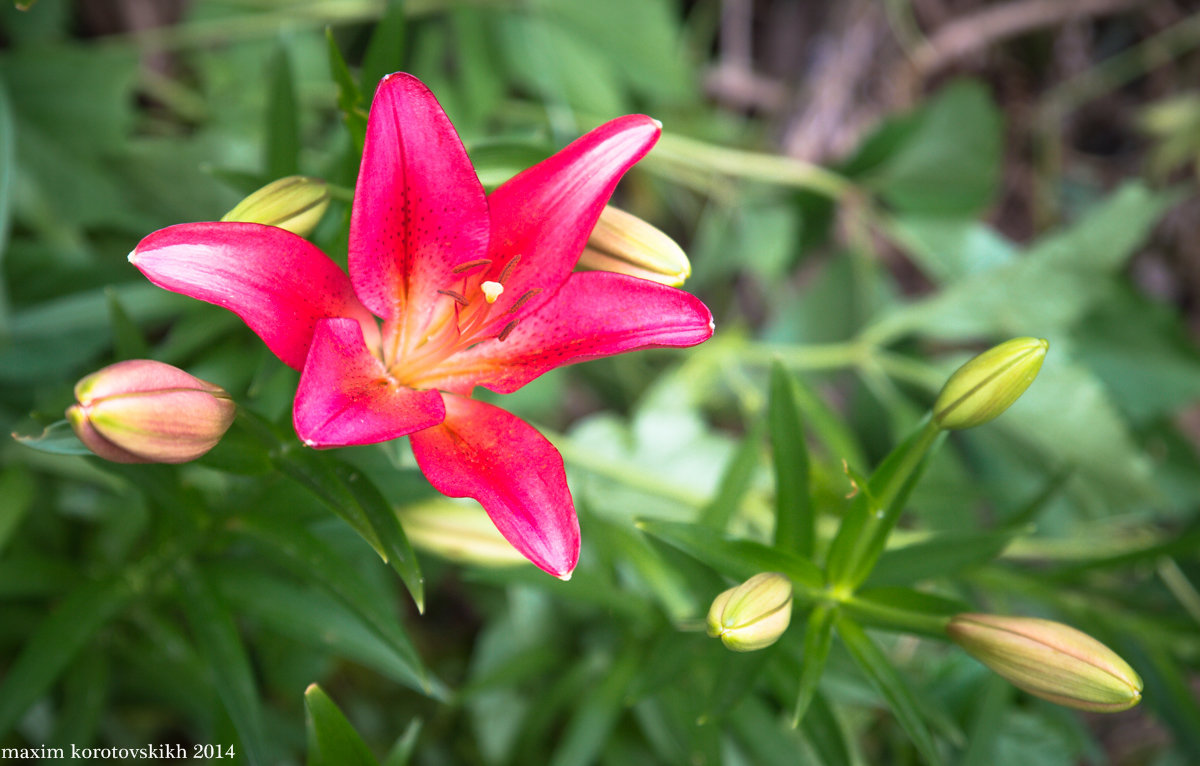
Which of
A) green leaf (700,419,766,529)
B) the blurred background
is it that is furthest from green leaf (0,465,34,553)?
green leaf (700,419,766,529)

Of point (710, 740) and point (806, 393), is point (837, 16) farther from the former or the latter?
point (710, 740)

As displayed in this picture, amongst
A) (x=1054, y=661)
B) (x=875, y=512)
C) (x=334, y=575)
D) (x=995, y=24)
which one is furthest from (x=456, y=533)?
(x=995, y=24)

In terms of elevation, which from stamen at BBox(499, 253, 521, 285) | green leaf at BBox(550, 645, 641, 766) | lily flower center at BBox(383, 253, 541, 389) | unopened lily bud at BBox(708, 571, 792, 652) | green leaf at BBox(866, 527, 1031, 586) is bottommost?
green leaf at BBox(550, 645, 641, 766)

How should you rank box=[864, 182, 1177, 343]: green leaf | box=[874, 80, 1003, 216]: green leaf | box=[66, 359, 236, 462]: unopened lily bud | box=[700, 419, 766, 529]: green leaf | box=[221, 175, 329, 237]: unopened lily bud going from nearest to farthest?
box=[66, 359, 236, 462]: unopened lily bud, box=[221, 175, 329, 237]: unopened lily bud, box=[700, 419, 766, 529]: green leaf, box=[864, 182, 1177, 343]: green leaf, box=[874, 80, 1003, 216]: green leaf

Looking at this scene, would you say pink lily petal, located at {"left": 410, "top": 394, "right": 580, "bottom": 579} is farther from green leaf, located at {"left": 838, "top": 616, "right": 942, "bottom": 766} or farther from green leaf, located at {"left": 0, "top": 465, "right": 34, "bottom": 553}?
green leaf, located at {"left": 0, "top": 465, "right": 34, "bottom": 553}

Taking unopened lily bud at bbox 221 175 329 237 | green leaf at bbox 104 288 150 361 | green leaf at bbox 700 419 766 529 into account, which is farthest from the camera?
green leaf at bbox 700 419 766 529

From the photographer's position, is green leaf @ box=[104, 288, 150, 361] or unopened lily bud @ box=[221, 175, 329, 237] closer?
unopened lily bud @ box=[221, 175, 329, 237]

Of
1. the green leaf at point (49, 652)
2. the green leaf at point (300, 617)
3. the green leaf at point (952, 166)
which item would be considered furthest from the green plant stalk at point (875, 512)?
the green leaf at point (952, 166)

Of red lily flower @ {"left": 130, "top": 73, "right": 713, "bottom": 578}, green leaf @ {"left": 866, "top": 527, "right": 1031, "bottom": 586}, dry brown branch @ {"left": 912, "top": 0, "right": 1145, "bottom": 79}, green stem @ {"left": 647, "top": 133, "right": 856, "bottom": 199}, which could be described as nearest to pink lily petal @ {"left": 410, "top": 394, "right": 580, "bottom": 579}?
red lily flower @ {"left": 130, "top": 73, "right": 713, "bottom": 578}

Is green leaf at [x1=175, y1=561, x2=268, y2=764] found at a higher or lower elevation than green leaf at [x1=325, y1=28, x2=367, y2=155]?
lower
